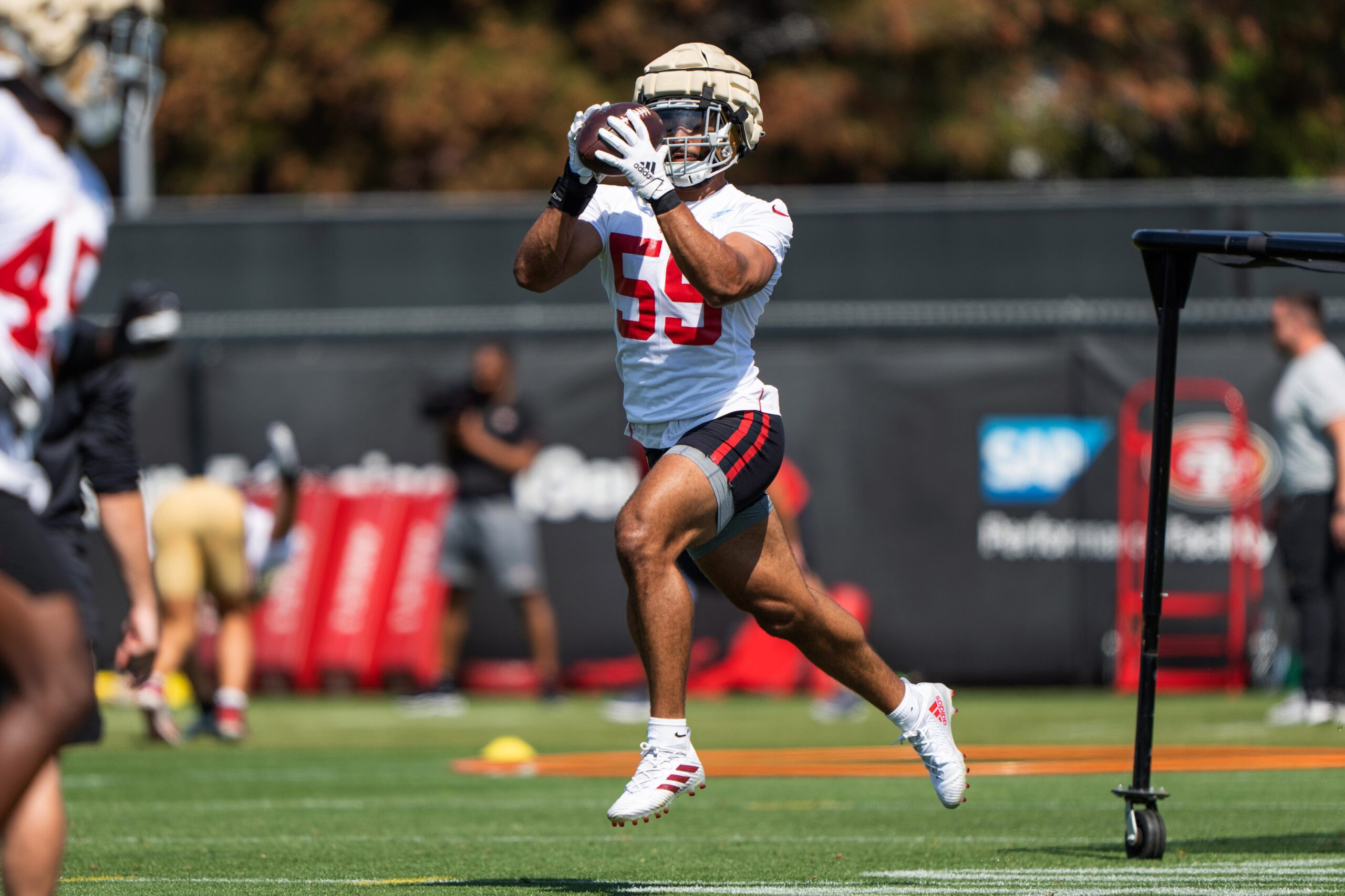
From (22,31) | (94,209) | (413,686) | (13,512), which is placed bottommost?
(413,686)

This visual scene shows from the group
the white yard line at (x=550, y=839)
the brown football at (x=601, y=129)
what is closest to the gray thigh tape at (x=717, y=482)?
the brown football at (x=601, y=129)

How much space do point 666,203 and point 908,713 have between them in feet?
5.80

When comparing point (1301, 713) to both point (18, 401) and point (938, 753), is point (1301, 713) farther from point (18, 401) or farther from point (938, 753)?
point (18, 401)

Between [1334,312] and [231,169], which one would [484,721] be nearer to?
[1334,312]

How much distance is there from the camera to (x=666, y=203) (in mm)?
5500

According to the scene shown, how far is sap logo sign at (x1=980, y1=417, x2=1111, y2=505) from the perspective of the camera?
14727 mm

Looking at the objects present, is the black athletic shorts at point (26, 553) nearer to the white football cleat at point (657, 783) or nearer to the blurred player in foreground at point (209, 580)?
the white football cleat at point (657, 783)

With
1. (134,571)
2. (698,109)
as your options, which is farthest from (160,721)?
(698,109)

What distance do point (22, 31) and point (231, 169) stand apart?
72.1ft

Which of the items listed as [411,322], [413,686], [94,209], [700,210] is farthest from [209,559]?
[94,209]

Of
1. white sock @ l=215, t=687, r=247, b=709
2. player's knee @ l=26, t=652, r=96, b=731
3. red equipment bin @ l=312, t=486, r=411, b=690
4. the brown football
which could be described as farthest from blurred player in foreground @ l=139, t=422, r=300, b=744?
player's knee @ l=26, t=652, r=96, b=731

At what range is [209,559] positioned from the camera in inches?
453

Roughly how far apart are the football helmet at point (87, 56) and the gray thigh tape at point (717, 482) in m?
2.08

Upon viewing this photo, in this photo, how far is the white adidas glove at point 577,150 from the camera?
18.5ft
